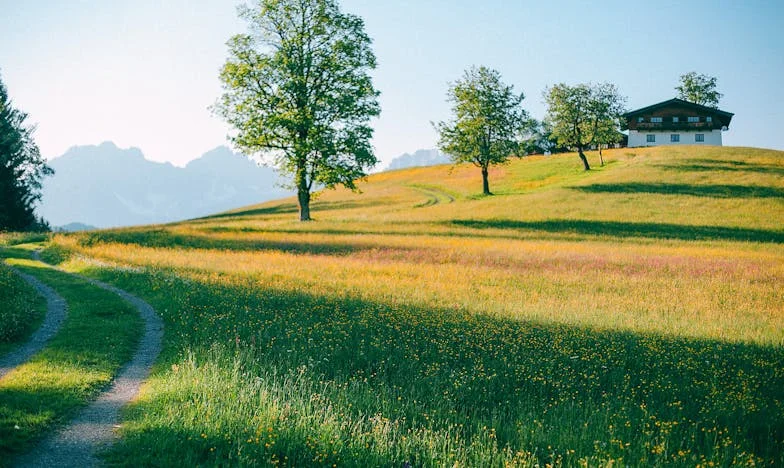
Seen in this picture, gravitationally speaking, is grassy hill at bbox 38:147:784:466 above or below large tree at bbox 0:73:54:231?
below

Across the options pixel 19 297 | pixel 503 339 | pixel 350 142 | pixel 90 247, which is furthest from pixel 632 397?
pixel 350 142

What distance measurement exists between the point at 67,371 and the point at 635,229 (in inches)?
1655

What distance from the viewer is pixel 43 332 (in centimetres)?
1346

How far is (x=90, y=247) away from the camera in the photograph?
3172cm

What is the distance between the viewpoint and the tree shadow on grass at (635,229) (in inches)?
1545

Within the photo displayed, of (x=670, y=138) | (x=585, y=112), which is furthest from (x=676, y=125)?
(x=585, y=112)

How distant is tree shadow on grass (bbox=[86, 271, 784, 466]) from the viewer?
7.45 meters

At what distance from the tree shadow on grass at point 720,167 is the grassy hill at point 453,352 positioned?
35737 millimetres

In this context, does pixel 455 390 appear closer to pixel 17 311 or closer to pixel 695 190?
pixel 17 311

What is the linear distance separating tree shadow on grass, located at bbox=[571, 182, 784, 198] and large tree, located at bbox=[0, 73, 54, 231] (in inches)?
2279

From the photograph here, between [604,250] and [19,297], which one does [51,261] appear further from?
[604,250]

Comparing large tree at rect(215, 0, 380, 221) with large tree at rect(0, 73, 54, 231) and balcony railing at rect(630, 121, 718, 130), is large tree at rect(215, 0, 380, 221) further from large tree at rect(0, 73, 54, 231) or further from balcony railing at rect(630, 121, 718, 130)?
balcony railing at rect(630, 121, 718, 130)

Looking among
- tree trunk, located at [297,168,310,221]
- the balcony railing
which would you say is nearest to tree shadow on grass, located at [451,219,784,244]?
tree trunk, located at [297,168,310,221]

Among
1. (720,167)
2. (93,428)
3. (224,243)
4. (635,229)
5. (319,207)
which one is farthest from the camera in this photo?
(319,207)
